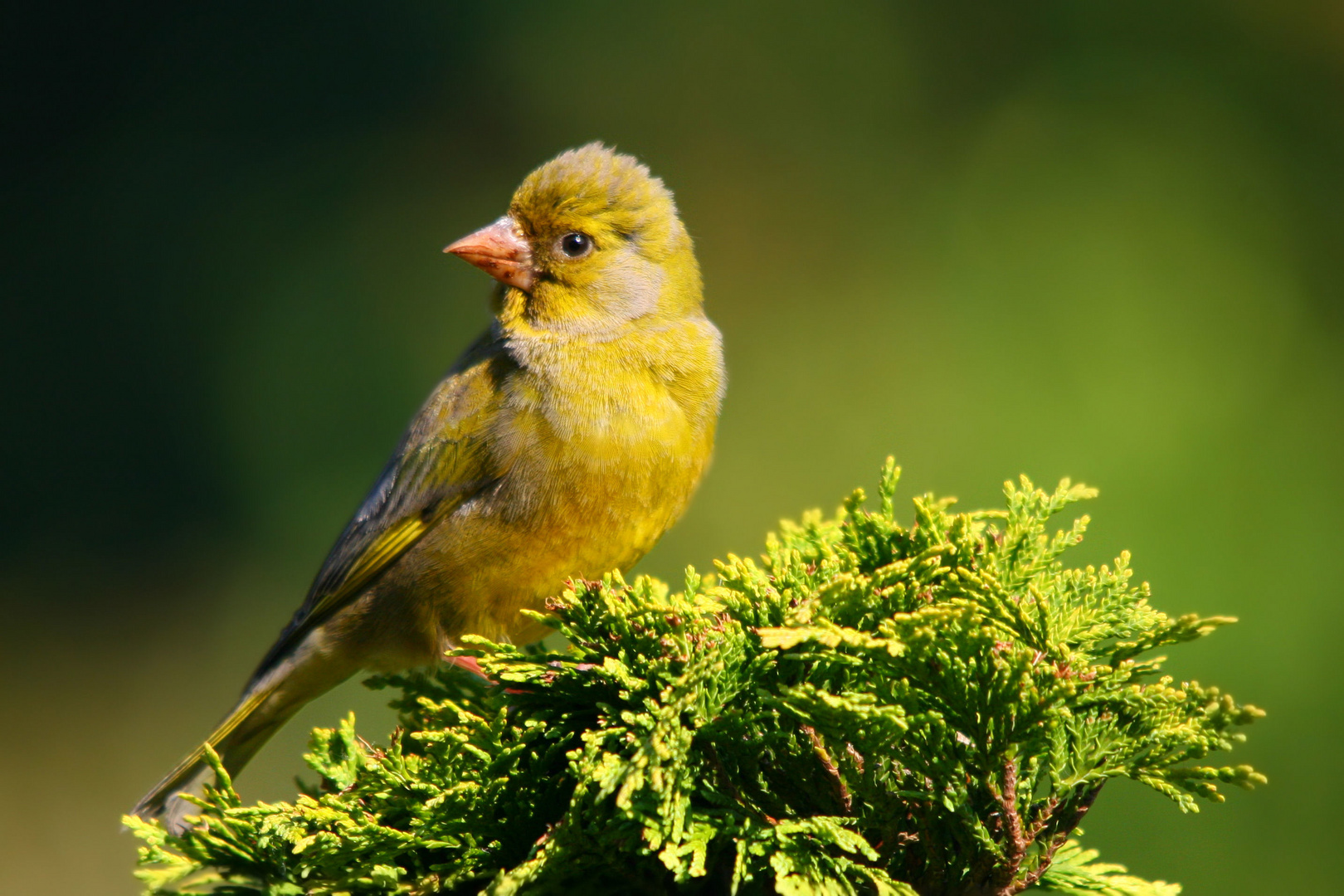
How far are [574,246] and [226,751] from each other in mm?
1573

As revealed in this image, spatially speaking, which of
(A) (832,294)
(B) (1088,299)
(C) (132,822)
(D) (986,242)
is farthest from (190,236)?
(C) (132,822)

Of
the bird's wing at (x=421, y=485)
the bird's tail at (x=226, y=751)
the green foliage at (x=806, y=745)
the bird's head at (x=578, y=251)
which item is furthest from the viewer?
the bird's head at (x=578, y=251)

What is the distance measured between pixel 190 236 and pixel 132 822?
513 centimetres

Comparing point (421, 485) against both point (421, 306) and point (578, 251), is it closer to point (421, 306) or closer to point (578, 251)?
point (578, 251)

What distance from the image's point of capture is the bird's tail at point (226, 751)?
2824mm

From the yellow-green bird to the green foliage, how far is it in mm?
800

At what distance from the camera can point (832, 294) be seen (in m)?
5.76

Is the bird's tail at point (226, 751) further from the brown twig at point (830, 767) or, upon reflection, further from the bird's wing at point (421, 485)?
the brown twig at point (830, 767)

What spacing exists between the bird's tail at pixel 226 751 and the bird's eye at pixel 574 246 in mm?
1332

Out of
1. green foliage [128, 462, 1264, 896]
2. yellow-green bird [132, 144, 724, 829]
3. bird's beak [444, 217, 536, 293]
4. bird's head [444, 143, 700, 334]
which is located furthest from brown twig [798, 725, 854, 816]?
bird's beak [444, 217, 536, 293]

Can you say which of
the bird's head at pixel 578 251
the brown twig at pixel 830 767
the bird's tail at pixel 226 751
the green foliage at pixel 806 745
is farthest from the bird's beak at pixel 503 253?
the brown twig at pixel 830 767

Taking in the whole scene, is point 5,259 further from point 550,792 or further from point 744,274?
point 550,792

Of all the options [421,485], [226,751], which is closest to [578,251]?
[421,485]

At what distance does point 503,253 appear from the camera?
3115mm
